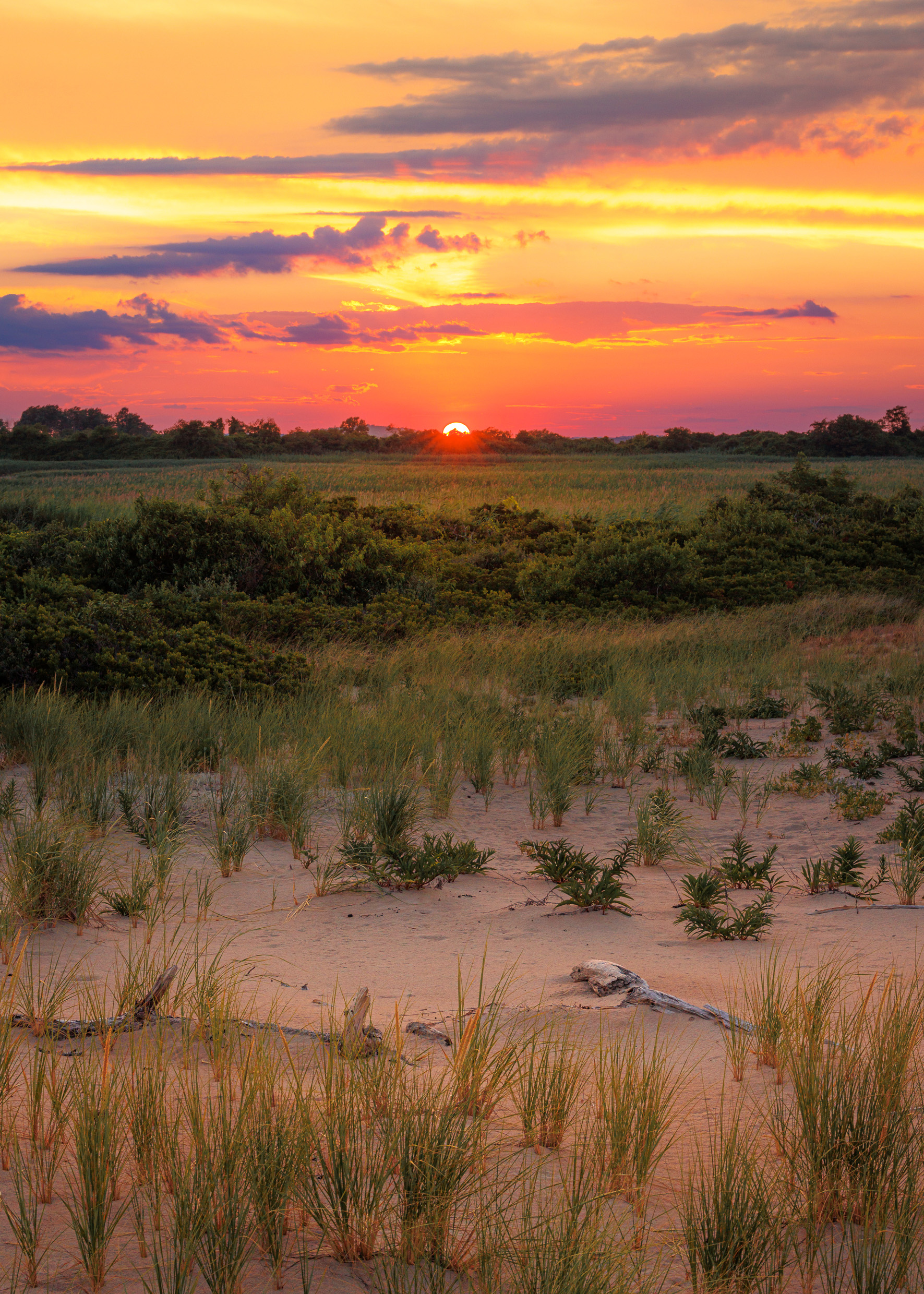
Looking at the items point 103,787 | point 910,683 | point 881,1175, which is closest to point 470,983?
point 881,1175

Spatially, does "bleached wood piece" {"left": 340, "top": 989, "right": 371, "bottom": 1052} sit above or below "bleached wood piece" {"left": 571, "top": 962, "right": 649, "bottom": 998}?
above

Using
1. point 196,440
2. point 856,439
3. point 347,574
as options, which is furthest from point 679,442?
point 347,574

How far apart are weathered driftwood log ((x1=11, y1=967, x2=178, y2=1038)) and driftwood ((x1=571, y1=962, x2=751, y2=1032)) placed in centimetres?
157

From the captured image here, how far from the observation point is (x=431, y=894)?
5.30 meters

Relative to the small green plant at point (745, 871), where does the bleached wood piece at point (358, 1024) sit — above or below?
above

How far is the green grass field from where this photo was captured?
37000 mm

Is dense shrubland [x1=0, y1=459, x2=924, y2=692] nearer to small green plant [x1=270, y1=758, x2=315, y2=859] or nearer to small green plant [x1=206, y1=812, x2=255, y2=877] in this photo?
small green plant [x1=270, y1=758, x2=315, y2=859]

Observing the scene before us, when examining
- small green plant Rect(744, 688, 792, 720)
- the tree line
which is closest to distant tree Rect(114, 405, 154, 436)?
the tree line

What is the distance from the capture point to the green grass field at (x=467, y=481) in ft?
121

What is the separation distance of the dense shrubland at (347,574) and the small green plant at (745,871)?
18.0 feet

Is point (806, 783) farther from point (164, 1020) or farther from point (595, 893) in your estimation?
point (164, 1020)

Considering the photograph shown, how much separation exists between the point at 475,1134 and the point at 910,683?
9758 mm

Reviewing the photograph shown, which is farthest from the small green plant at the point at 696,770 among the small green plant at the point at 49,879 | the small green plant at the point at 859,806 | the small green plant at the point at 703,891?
the small green plant at the point at 49,879

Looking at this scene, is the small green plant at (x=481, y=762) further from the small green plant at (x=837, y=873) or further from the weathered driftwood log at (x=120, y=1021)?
the weathered driftwood log at (x=120, y=1021)
